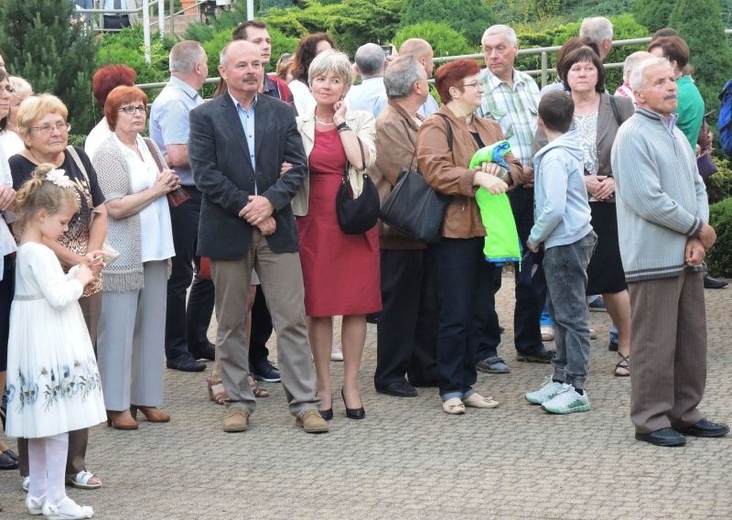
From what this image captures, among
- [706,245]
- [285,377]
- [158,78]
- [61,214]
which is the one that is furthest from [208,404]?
[158,78]

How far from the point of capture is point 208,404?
29.3ft

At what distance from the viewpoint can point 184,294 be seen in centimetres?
995

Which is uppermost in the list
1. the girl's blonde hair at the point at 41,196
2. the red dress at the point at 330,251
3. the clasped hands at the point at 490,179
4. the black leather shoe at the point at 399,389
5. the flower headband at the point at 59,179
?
the flower headband at the point at 59,179

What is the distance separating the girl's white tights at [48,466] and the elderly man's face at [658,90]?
11.5ft

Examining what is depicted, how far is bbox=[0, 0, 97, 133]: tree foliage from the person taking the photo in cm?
1333

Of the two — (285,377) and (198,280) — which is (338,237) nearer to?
(285,377)

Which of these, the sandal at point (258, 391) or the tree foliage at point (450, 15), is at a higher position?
the tree foliage at point (450, 15)

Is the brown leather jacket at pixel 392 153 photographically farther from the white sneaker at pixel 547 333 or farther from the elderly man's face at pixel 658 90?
the white sneaker at pixel 547 333

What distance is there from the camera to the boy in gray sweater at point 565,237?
844cm

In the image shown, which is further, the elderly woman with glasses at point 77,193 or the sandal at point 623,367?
the sandal at point 623,367

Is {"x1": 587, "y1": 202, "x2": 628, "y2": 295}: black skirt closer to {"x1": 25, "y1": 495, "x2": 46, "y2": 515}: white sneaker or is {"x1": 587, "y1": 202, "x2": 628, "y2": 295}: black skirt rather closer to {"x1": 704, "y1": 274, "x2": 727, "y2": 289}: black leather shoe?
{"x1": 704, "y1": 274, "x2": 727, "y2": 289}: black leather shoe

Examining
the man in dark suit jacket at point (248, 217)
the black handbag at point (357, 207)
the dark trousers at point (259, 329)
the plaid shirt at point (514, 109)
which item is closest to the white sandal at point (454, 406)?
the man in dark suit jacket at point (248, 217)

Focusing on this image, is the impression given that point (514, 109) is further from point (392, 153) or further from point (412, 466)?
point (412, 466)

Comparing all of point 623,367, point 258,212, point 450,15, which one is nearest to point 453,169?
point 258,212
